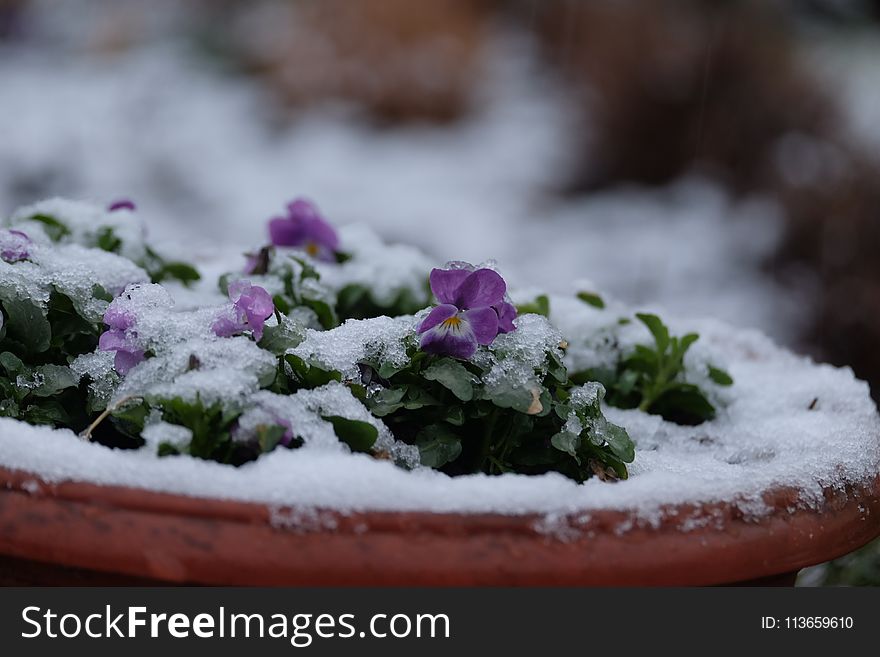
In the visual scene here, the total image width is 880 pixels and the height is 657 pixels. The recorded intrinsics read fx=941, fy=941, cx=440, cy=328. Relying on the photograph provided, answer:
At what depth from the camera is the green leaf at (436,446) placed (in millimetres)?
815

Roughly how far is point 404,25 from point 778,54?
175cm

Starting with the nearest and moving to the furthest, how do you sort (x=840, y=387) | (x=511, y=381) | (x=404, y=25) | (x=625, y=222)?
(x=511, y=381) < (x=840, y=387) < (x=625, y=222) < (x=404, y=25)

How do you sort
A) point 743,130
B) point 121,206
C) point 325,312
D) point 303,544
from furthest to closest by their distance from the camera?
1. point 743,130
2. point 121,206
3. point 325,312
4. point 303,544

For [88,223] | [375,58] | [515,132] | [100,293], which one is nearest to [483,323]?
[100,293]

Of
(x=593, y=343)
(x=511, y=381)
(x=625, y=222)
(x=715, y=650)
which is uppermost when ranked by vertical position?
(x=625, y=222)

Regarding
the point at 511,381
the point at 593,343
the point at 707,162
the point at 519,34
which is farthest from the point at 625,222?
the point at 511,381

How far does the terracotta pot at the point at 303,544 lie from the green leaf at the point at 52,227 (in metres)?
0.56

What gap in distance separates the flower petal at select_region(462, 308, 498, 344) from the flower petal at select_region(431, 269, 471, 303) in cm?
2

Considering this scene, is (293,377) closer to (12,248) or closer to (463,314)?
(463,314)

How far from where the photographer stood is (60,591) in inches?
27.1

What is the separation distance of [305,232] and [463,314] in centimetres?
53

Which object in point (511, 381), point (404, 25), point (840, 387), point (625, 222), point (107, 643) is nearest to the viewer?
point (107, 643)

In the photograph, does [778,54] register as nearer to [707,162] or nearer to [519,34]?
[707,162]

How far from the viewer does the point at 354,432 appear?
79 centimetres
